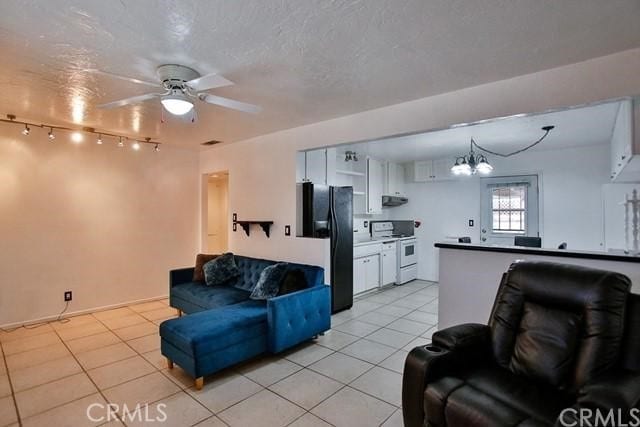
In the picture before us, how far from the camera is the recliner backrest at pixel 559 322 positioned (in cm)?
170

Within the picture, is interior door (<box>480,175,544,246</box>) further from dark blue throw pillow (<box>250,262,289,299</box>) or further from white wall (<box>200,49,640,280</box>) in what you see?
dark blue throw pillow (<box>250,262,289,299</box>)

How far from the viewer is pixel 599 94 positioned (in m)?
2.27

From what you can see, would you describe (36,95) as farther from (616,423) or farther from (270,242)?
(616,423)

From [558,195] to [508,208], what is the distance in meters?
0.74

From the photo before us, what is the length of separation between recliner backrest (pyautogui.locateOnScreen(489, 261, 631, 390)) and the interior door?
385cm

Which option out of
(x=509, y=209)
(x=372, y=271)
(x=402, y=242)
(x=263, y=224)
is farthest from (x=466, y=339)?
(x=509, y=209)

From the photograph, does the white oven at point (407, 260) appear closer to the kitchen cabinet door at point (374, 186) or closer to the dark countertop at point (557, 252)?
the kitchen cabinet door at point (374, 186)

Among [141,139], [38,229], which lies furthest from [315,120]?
[38,229]

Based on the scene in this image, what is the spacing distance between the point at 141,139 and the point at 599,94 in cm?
536

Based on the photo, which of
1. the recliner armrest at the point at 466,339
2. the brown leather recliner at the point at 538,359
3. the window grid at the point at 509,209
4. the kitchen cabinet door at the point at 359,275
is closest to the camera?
the brown leather recliner at the point at 538,359

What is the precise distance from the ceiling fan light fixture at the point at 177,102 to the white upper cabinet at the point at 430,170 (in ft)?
16.5

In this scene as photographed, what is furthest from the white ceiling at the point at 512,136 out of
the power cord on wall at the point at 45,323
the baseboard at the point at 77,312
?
the power cord on wall at the point at 45,323

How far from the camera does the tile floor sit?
227cm

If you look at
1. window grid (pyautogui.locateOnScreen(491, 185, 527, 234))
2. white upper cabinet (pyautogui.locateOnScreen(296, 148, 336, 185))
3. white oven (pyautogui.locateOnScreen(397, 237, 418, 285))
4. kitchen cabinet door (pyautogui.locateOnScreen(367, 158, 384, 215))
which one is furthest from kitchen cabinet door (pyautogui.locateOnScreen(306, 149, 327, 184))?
window grid (pyautogui.locateOnScreen(491, 185, 527, 234))
